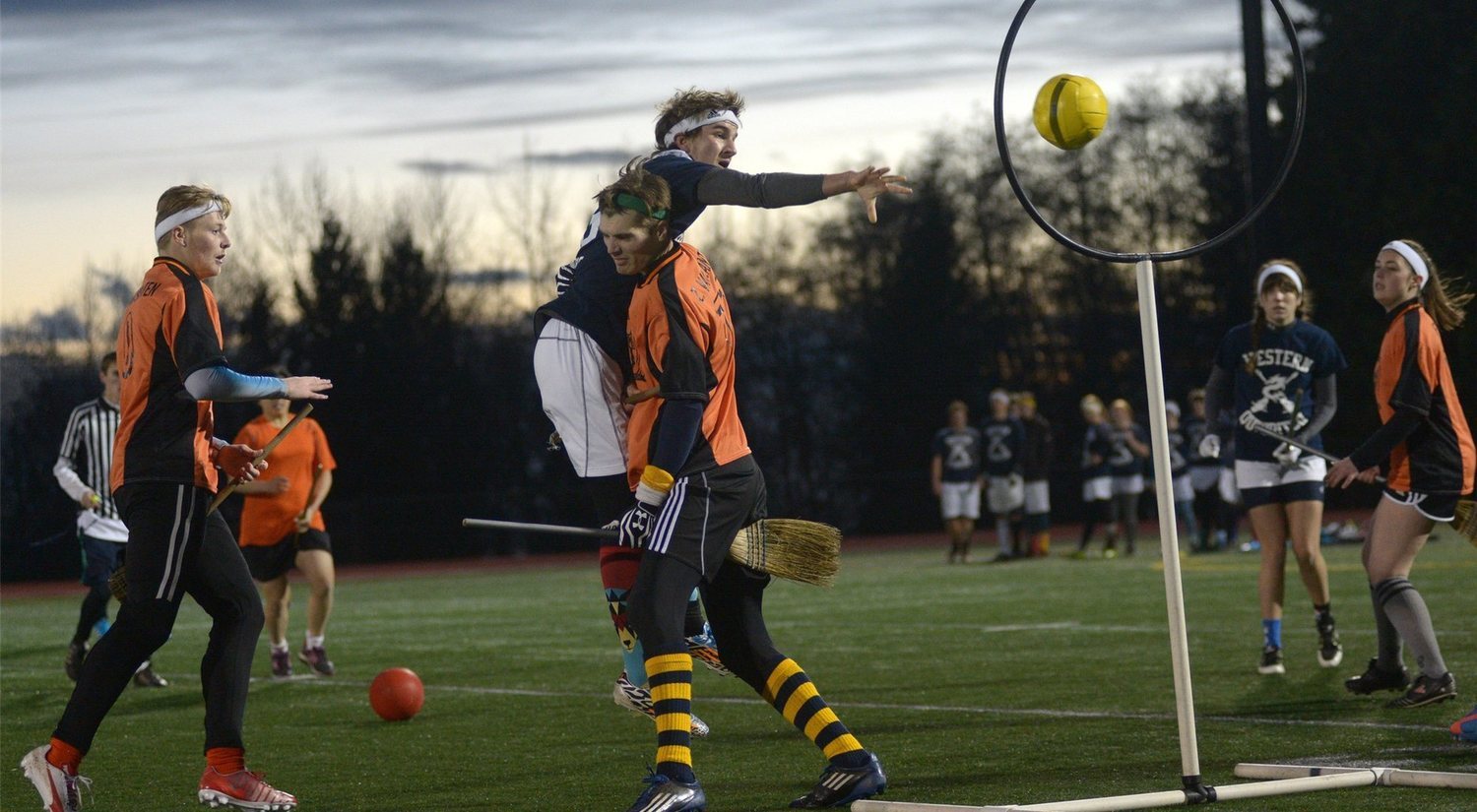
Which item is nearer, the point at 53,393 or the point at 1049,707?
the point at 1049,707

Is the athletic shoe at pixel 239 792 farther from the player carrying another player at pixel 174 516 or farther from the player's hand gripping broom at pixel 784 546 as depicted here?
the player's hand gripping broom at pixel 784 546

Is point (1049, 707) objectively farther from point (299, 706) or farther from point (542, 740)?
point (299, 706)

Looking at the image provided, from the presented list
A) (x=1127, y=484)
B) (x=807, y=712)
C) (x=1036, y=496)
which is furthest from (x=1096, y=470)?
(x=807, y=712)

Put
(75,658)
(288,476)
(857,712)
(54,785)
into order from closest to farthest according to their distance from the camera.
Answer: (54,785) < (857,712) < (288,476) < (75,658)

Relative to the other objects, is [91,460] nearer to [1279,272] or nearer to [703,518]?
[1279,272]

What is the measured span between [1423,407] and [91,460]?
28.0 feet

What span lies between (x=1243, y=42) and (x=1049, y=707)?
44.8 feet

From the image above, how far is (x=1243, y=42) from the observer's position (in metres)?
20.7

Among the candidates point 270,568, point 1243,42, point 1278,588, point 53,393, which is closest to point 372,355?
point 53,393

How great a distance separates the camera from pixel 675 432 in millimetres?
5691

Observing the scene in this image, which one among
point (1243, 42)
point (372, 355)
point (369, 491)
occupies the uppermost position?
point (1243, 42)

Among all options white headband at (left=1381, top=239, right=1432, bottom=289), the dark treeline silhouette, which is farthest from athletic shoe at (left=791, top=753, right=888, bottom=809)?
the dark treeline silhouette

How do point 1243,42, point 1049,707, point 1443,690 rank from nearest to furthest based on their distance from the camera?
point 1443,690 → point 1049,707 → point 1243,42

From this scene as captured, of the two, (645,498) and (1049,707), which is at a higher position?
(645,498)
